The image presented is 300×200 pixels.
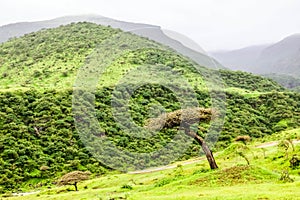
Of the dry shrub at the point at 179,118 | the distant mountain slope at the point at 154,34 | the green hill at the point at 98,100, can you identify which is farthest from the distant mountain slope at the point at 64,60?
the dry shrub at the point at 179,118

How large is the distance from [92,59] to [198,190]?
7536cm

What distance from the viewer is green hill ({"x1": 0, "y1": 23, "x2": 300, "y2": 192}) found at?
60500mm

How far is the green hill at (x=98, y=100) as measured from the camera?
6050cm

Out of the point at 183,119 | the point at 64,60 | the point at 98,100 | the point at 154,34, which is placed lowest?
the point at 98,100

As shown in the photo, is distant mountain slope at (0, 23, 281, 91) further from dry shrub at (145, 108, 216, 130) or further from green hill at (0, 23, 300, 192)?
dry shrub at (145, 108, 216, 130)

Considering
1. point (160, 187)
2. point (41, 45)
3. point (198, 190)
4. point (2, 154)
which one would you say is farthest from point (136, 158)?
point (41, 45)

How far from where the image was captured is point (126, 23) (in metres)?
154

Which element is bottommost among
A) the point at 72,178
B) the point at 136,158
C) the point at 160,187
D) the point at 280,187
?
the point at 136,158

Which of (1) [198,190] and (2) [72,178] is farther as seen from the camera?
(2) [72,178]

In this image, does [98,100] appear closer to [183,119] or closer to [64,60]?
[64,60]

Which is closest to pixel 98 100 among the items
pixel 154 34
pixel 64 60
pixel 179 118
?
pixel 64 60

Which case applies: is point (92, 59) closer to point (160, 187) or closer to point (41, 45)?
point (41, 45)

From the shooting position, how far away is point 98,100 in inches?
3051

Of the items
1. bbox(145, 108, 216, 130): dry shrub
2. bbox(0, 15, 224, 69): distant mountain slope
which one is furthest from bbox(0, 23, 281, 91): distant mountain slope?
bbox(145, 108, 216, 130): dry shrub
